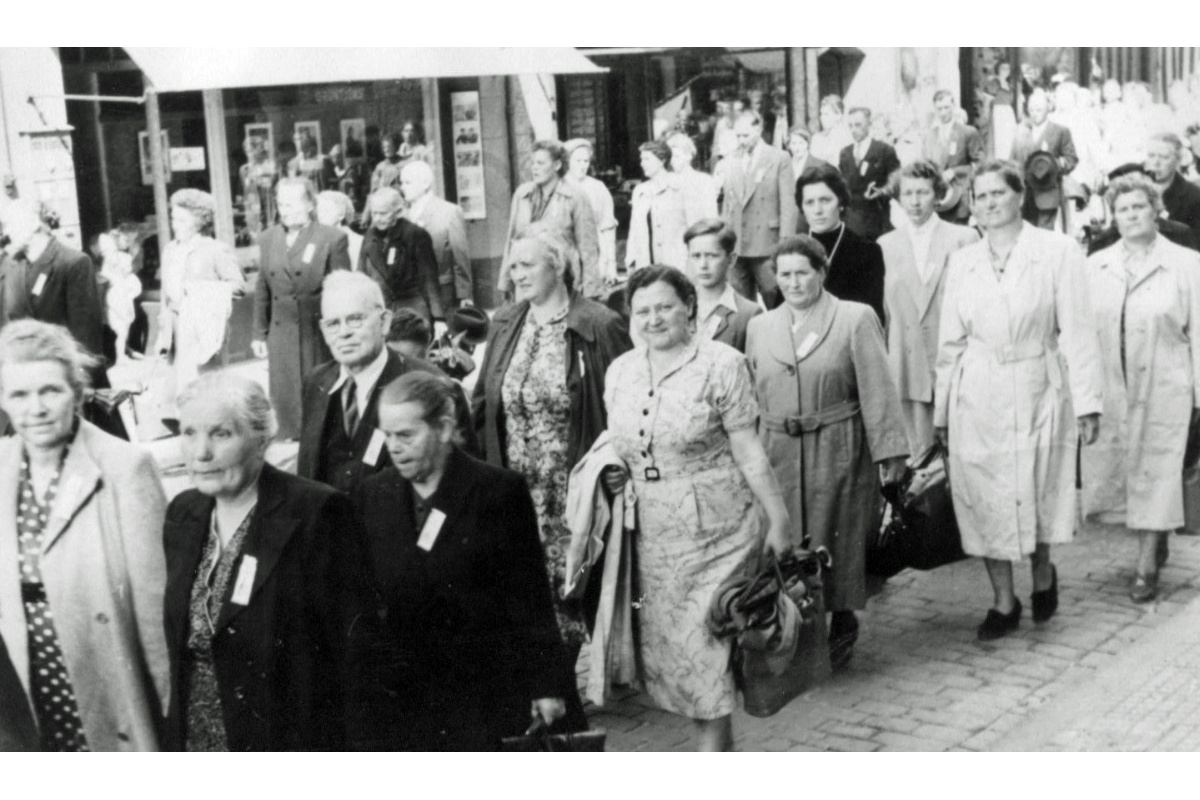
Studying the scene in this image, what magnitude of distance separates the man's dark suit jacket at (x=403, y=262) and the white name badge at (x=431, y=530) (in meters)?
0.75

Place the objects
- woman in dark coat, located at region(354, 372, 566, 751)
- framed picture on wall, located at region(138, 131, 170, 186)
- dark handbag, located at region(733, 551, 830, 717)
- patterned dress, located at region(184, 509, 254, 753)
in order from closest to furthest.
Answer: patterned dress, located at region(184, 509, 254, 753) → woman in dark coat, located at region(354, 372, 566, 751) → dark handbag, located at region(733, 551, 830, 717) → framed picture on wall, located at region(138, 131, 170, 186)

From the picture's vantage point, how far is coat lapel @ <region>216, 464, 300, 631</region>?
13.3 ft

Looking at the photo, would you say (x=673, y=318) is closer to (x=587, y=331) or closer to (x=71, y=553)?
(x=587, y=331)

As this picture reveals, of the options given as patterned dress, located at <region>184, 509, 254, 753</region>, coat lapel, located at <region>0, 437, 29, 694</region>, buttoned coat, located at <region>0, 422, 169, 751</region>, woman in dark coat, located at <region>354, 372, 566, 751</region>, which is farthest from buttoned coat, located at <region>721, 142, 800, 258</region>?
coat lapel, located at <region>0, 437, 29, 694</region>

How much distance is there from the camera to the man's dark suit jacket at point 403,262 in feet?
15.5

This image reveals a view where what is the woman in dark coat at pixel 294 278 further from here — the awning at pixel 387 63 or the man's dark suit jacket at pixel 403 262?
the awning at pixel 387 63

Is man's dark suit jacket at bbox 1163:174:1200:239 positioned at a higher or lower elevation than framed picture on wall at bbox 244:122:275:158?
lower

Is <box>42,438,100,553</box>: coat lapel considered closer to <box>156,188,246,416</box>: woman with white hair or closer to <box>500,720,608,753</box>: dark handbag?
<box>156,188,246,416</box>: woman with white hair

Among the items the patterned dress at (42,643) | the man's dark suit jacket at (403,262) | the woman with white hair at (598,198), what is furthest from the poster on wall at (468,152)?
the patterned dress at (42,643)

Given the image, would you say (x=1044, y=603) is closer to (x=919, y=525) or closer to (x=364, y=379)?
(x=919, y=525)

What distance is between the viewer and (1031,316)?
500 cm

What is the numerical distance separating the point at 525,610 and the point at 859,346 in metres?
1.34

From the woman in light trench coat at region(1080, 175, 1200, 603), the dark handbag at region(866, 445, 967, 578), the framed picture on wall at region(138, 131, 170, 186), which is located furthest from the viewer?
the woman in light trench coat at region(1080, 175, 1200, 603)

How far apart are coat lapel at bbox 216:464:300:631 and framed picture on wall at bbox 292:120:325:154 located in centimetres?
117
